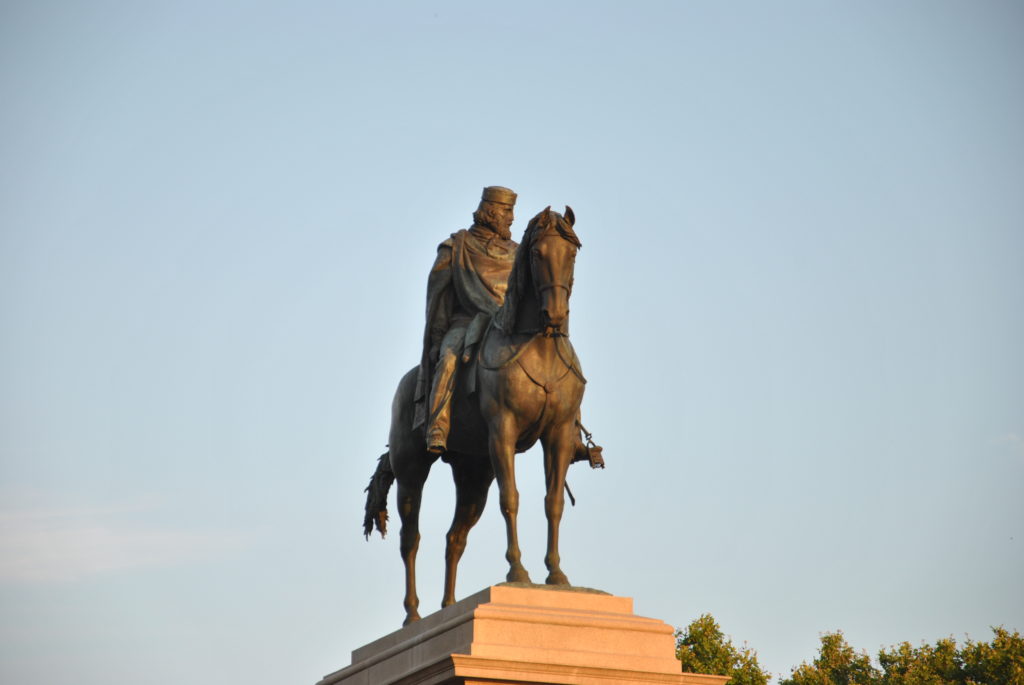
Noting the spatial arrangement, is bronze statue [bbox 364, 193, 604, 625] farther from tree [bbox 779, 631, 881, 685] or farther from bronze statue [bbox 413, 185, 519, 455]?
tree [bbox 779, 631, 881, 685]

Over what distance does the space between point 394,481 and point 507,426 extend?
346cm

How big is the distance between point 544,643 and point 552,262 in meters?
3.44

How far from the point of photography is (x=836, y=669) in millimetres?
41844

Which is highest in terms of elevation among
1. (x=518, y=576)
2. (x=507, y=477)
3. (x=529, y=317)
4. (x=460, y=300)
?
(x=460, y=300)

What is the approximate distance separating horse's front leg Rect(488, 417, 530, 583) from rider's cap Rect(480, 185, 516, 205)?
124 inches

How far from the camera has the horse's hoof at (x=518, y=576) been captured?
55.8ft

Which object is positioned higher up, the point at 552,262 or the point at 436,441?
the point at 552,262

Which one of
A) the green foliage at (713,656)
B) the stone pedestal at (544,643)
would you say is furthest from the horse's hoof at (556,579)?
the green foliage at (713,656)

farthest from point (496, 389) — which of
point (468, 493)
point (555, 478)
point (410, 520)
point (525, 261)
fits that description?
point (410, 520)

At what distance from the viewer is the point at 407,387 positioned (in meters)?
19.5

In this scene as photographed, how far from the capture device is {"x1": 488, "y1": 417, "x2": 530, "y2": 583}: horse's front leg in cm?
1731

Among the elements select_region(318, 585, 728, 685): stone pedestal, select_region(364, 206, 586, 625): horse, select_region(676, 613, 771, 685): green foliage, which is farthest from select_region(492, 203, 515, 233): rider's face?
select_region(676, 613, 771, 685): green foliage

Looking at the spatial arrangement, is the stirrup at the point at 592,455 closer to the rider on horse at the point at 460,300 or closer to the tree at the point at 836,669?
the rider on horse at the point at 460,300

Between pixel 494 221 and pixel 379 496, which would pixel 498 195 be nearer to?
pixel 494 221
